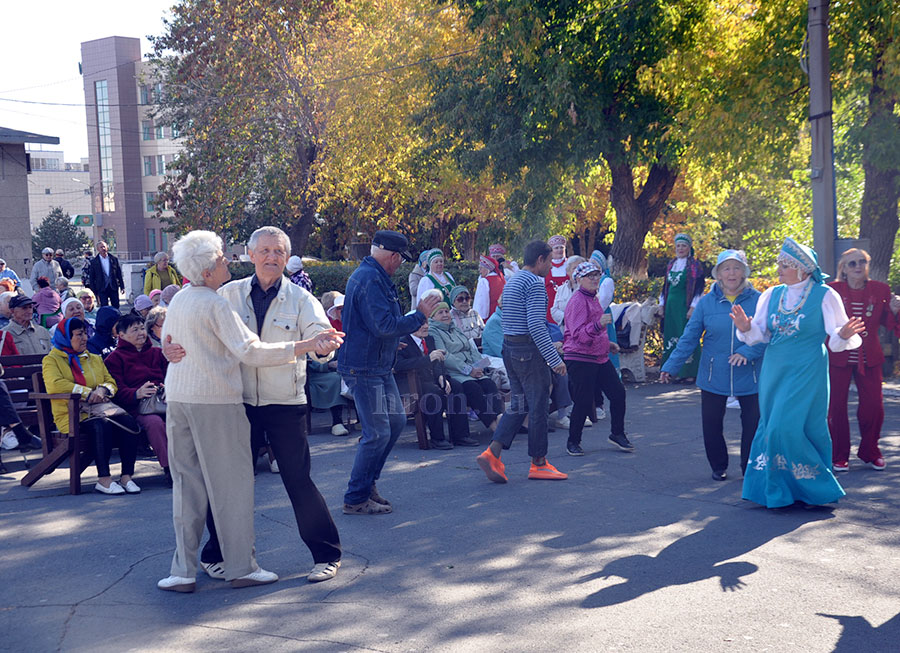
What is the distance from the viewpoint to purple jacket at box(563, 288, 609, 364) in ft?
29.2

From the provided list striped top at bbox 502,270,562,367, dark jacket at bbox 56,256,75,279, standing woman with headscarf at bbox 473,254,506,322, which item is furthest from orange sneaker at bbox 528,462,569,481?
dark jacket at bbox 56,256,75,279

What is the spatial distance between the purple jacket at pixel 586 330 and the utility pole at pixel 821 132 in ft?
11.2

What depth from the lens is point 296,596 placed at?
5.25m

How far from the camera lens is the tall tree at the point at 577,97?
1541 centimetres

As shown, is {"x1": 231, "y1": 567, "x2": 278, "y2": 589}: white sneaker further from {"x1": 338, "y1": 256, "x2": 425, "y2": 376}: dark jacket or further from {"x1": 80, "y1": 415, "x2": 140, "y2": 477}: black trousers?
{"x1": 80, "y1": 415, "x2": 140, "y2": 477}: black trousers

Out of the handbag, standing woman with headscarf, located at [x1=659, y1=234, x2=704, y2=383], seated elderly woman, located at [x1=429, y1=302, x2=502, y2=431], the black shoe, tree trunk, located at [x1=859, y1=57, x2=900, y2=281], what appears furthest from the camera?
tree trunk, located at [x1=859, y1=57, x2=900, y2=281]

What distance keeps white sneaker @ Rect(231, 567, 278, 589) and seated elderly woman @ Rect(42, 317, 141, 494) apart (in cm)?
273

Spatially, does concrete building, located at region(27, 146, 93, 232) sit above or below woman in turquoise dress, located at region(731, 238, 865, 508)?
above

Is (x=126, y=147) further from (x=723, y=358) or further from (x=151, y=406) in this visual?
(x=723, y=358)

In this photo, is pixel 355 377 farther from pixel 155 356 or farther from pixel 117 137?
pixel 117 137

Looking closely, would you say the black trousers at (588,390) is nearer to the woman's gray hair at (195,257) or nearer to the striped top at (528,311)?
the striped top at (528,311)

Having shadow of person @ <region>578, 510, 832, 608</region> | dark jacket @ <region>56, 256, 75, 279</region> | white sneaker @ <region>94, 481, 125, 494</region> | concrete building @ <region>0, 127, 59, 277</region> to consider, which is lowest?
shadow of person @ <region>578, 510, 832, 608</region>

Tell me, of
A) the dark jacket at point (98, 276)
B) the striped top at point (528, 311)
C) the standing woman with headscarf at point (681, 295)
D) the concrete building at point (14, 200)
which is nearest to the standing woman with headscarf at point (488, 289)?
the standing woman with headscarf at point (681, 295)

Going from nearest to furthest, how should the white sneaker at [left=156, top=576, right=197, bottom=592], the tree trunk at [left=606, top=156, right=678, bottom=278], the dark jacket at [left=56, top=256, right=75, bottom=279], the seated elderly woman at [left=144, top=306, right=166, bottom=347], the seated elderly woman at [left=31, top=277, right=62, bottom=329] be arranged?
the white sneaker at [left=156, top=576, right=197, bottom=592]
the seated elderly woman at [left=144, top=306, right=166, bottom=347]
the seated elderly woman at [left=31, top=277, right=62, bottom=329]
the tree trunk at [left=606, top=156, right=678, bottom=278]
the dark jacket at [left=56, top=256, right=75, bottom=279]
